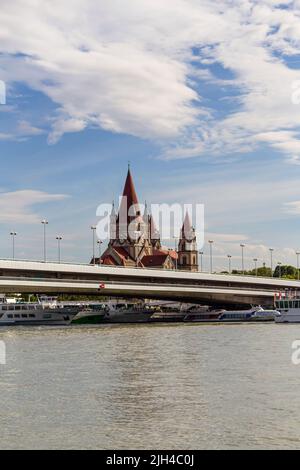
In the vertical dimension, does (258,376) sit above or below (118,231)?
below

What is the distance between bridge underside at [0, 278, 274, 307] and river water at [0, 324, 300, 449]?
2319cm

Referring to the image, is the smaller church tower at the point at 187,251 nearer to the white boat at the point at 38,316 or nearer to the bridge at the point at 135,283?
the bridge at the point at 135,283

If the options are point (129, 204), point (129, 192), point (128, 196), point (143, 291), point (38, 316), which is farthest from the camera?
point (129, 204)

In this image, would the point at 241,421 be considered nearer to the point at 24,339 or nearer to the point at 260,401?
the point at 260,401

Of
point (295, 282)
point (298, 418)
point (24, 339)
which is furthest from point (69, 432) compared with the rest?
point (295, 282)

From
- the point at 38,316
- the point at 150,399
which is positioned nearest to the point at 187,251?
the point at 38,316

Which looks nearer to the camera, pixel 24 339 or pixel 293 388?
pixel 293 388

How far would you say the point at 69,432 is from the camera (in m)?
18.9

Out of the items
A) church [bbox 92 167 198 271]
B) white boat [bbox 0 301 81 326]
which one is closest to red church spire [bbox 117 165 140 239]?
church [bbox 92 167 198 271]

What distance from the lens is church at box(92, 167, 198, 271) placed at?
127 m

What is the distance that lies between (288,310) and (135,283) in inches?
573

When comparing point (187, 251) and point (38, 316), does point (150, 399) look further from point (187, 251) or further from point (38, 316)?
point (187, 251)

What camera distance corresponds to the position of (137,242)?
134750 millimetres

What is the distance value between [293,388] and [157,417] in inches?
235
